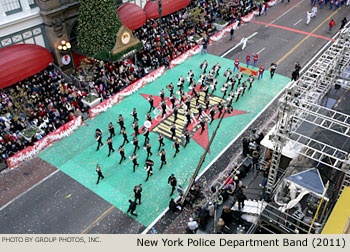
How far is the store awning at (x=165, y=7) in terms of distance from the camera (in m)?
33.1

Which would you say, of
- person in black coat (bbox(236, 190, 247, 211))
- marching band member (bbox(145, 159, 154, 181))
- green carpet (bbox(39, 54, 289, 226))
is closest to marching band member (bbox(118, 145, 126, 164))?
green carpet (bbox(39, 54, 289, 226))

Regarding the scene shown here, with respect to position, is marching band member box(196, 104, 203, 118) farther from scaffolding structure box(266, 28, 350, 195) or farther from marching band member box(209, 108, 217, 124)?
scaffolding structure box(266, 28, 350, 195)

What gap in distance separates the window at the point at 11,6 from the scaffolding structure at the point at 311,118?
19.2m

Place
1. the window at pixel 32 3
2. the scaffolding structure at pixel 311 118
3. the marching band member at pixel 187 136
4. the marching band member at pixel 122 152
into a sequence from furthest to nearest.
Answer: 1. the window at pixel 32 3
2. the marching band member at pixel 187 136
3. the marching band member at pixel 122 152
4. the scaffolding structure at pixel 311 118

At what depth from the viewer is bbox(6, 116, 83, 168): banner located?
68.0 ft

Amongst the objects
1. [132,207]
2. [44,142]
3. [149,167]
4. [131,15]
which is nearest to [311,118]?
[149,167]

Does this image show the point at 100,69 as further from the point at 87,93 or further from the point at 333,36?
the point at 333,36

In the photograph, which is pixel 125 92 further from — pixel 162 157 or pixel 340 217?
pixel 340 217

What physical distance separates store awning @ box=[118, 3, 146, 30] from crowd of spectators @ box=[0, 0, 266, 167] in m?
1.72

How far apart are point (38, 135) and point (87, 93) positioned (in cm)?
598

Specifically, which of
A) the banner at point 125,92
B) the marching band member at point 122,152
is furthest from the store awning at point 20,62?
the marching band member at point 122,152

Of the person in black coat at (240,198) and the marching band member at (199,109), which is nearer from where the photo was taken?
the person in black coat at (240,198)

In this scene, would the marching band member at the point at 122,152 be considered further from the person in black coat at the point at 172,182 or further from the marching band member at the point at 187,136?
the marching band member at the point at 187,136

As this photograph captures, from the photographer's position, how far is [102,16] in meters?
25.7
